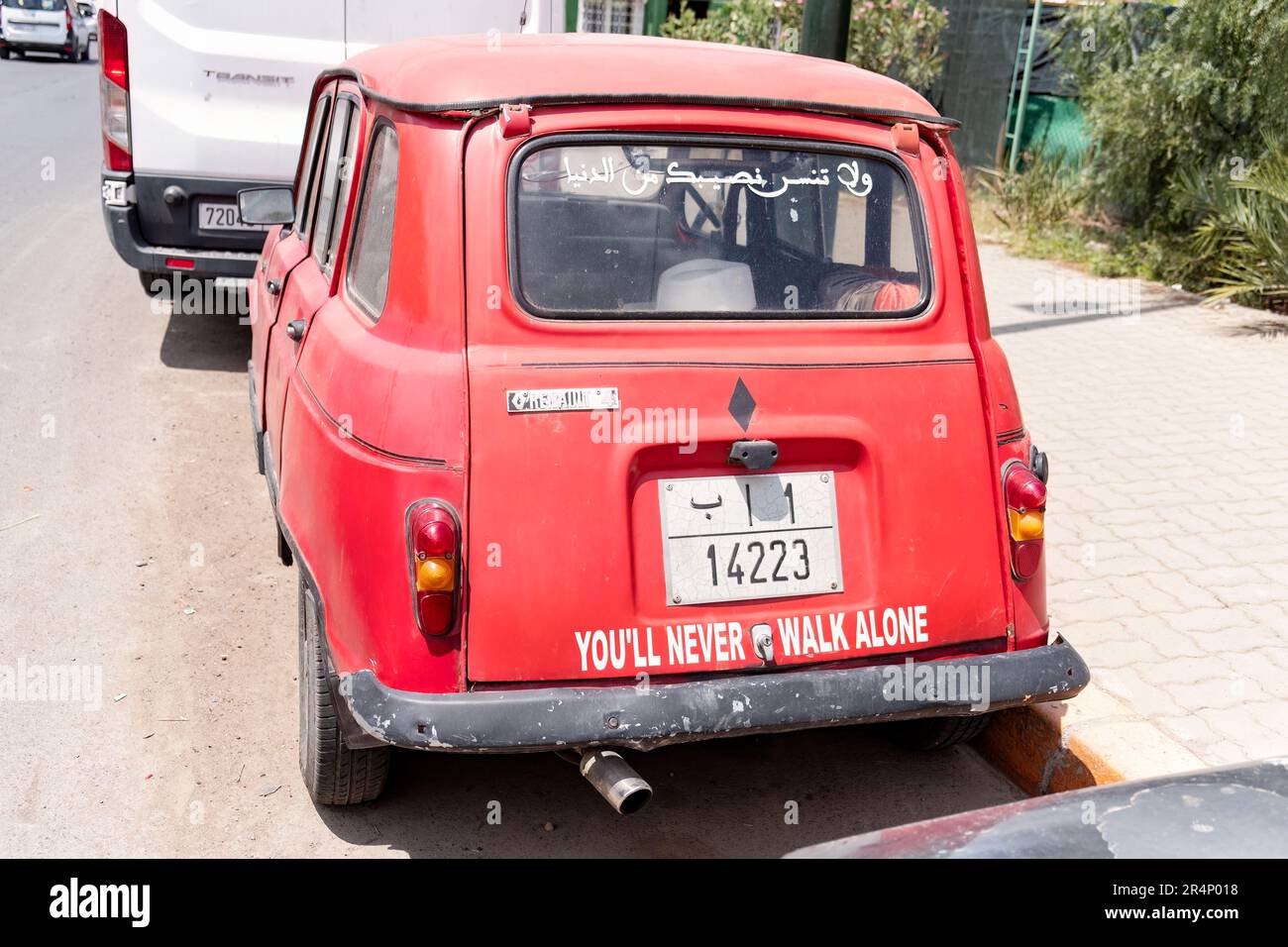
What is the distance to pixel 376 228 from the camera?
10.9ft

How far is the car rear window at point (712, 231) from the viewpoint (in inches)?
121

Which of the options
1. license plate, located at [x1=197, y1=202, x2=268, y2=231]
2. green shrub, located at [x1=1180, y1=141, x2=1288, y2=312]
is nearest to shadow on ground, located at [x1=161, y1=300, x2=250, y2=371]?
license plate, located at [x1=197, y1=202, x2=268, y2=231]

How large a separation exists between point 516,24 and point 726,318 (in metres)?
4.86

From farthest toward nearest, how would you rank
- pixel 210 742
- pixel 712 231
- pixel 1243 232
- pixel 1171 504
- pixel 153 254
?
pixel 1243 232
pixel 153 254
pixel 1171 504
pixel 210 742
pixel 712 231

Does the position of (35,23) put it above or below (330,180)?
below

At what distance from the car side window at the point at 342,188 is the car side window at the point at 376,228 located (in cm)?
13

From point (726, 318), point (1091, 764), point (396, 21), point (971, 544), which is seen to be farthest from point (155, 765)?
point (396, 21)

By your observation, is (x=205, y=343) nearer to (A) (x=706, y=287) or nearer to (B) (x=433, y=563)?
(A) (x=706, y=287)

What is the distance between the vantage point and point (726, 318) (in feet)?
10.3

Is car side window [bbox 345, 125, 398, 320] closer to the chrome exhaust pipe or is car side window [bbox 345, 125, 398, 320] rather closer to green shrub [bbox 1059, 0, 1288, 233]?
the chrome exhaust pipe

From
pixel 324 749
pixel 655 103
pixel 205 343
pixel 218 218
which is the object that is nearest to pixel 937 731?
pixel 324 749

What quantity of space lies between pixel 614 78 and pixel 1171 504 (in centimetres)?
360

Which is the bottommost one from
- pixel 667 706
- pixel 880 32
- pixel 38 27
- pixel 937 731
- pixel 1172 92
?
pixel 937 731
